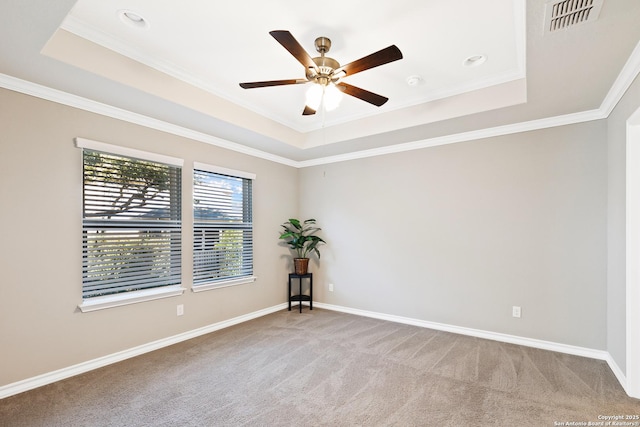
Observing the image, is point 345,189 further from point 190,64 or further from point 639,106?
point 639,106

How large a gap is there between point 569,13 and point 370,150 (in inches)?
117

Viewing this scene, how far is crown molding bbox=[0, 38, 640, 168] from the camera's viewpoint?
2487 mm

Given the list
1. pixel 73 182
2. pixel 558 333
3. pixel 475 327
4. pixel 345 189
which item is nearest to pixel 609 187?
pixel 558 333

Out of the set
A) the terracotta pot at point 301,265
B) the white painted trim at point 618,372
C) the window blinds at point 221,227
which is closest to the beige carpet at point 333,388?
the white painted trim at point 618,372

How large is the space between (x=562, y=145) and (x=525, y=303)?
70.9 inches

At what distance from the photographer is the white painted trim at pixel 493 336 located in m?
3.15

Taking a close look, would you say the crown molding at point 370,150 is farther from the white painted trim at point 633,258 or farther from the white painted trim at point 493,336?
the white painted trim at point 493,336

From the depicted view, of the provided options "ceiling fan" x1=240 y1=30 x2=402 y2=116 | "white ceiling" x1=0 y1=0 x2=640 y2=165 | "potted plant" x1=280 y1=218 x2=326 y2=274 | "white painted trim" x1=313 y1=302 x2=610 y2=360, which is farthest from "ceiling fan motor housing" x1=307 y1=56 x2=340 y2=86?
"white painted trim" x1=313 y1=302 x2=610 y2=360

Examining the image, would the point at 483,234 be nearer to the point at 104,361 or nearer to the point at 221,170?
the point at 221,170

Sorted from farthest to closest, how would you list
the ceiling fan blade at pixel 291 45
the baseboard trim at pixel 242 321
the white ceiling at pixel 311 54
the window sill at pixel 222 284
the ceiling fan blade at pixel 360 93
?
the window sill at pixel 222 284, the baseboard trim at pixel 242 321, the ceiling fan blade at pixel 360 93, the white ceiling at pixel 311 54, the ceiling fan blade at pixel 291 45

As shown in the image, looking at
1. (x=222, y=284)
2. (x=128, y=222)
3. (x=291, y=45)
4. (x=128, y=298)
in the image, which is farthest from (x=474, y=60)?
(x=128, y=298)

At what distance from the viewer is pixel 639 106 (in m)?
2.21

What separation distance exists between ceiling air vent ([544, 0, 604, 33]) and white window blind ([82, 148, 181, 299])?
3.65 meters

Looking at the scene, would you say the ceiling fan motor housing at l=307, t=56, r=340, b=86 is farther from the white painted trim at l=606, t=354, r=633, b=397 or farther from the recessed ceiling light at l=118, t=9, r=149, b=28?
the white painted trim at l=606, t=354, r=633, b=397
